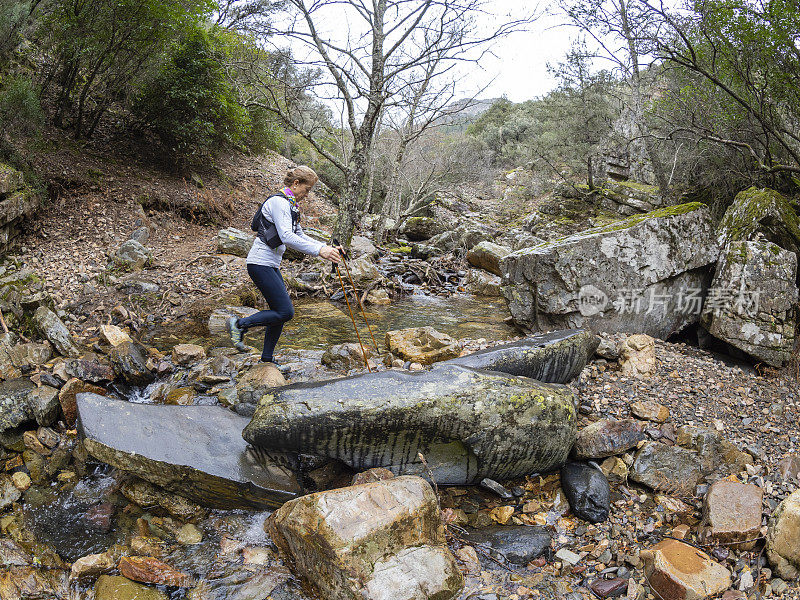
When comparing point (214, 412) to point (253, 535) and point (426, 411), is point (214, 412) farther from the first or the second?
point (426, 411)

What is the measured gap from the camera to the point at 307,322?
24.6 feet

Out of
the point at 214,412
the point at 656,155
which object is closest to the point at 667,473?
the point at 214,412

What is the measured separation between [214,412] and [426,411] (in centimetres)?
194

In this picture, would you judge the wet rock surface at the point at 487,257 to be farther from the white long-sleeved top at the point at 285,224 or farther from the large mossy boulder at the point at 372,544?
the large mossy boulder at the point at 372,544

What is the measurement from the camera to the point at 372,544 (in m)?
2.54

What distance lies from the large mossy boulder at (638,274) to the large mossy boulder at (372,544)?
167 inches

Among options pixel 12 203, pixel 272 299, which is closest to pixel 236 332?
pixel 272 299

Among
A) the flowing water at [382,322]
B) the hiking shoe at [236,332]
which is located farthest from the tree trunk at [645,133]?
the hiking shoe at [236,332]

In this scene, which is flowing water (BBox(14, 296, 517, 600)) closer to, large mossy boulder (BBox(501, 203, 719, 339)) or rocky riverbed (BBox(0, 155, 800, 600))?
rocky riverbed (BBox(0, 155, 800, 600))

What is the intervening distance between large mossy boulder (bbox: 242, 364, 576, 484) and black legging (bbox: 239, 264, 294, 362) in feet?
4.57

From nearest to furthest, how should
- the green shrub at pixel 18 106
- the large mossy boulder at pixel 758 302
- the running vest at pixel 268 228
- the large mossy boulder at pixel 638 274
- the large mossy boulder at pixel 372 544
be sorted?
the large mossy boulder at pixel 372 544 → the running vest at pixel 268 228 → the large mossy boulder at pixel 758 302 → the large mossy boulder at pixel 638 274 → the green shrub at pixel 18 106

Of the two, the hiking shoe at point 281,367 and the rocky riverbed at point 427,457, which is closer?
the rocky riverbed at point 427,457

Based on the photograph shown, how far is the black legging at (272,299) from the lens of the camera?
183 inches

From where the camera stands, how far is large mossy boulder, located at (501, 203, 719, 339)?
20.0ft
